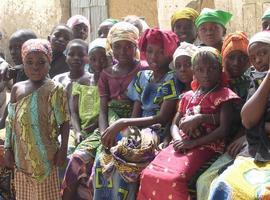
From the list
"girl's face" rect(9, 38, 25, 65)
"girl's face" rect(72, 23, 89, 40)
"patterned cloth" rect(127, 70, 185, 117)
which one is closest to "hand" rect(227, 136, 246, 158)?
"patterned cloth" rect(127, 70, 185, 117)

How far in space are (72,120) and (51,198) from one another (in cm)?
100

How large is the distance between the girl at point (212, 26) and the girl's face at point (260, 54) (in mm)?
1106

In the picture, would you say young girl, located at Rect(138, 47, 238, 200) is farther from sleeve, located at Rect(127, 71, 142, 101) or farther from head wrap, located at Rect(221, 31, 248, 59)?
sleeve, located at Rect(127, 71, 142, 101)

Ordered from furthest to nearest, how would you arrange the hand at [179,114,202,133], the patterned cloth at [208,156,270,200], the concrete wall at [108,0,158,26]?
the concrete wall at [108,0,158,26] → the hand at [179,114,202,133] → the patterned cloth at [208,156,270,200]

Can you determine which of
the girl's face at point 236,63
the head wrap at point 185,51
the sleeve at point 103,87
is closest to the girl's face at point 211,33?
the head wrap at point 185,51

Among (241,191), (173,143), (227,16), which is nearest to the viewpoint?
(241,191)

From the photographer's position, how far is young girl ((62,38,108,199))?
537 centimetres

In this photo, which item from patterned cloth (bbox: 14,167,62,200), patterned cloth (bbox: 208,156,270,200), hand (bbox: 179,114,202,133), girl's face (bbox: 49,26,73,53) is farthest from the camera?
girl's face (bbox: 49,26,73,53)

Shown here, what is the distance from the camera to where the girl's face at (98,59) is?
573 cm

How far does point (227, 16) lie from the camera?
5.39 m

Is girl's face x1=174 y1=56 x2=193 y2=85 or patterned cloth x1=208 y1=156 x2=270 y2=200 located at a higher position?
girl's face x1=174 y1=56 x2=193 y2=85

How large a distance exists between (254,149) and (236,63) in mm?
934

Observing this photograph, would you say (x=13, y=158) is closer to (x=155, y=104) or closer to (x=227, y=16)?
(x=155, y=104)

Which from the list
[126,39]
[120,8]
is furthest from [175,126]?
[120,8]
